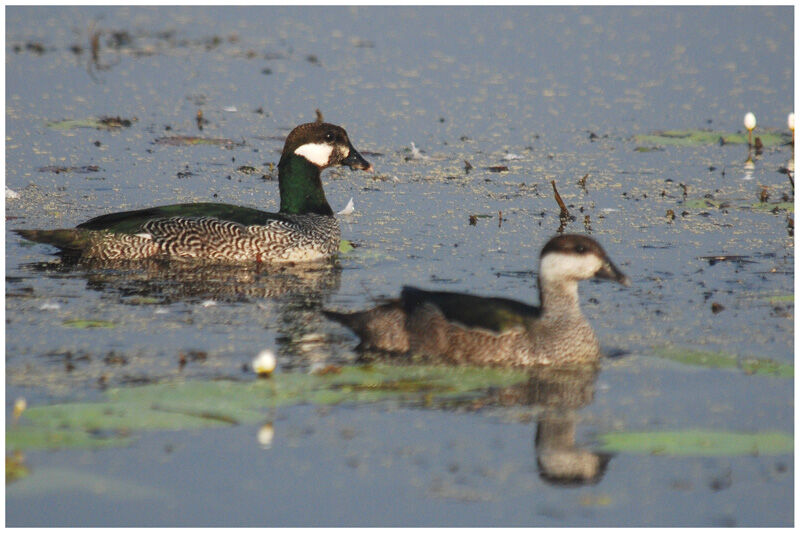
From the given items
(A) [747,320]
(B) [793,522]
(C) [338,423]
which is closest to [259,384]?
(C) [338,423]

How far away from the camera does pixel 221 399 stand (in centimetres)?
793

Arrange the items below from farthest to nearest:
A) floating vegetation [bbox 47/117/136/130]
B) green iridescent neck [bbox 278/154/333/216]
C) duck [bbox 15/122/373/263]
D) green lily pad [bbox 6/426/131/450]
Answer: floating vegetation [bbox 47/117/136/130], green iridescent neck [bbox 278/154/333/216], duck [bbox 15/122/373/263], green lily pad [bbox 6/426/131/450]

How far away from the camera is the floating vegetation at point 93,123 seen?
17.0 m

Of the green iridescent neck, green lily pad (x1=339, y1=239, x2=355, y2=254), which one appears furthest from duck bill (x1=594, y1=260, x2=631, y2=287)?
the green iridescent neck

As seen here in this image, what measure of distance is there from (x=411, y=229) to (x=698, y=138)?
5263mm

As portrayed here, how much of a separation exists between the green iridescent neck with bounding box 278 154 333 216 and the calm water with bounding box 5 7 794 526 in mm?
434

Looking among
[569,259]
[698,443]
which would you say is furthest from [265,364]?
[698,443]

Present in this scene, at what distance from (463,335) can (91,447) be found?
267 cm

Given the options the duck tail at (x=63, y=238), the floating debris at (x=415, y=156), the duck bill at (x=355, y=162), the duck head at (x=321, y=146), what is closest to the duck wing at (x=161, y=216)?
the duck tail at (x=63, y=238)

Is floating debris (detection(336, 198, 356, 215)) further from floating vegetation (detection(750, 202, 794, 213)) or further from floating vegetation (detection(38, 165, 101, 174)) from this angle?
floating vegetation (detection(750, 202, 794, 213))

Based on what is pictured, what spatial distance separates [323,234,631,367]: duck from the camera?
8.82m

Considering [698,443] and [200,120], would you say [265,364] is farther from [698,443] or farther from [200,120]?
[200,120]

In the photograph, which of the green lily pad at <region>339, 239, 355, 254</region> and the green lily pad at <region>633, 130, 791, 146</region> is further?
the green lily pad at <region>633, 130, 791, 146</region>

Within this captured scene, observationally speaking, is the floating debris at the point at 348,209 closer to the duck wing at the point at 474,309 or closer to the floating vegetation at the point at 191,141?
the floating vegetation at the point at 191,141
